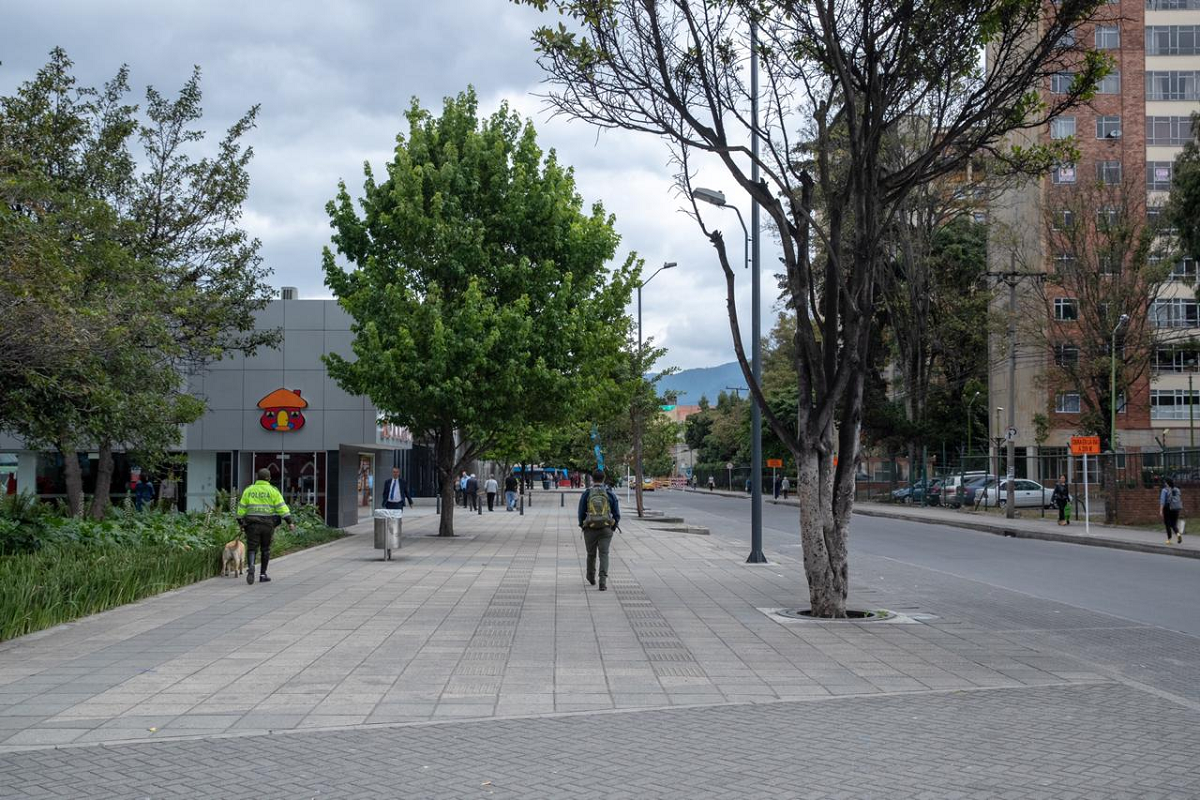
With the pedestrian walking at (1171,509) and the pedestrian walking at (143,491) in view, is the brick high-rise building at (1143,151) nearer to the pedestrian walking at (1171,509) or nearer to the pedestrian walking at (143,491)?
the pedestrian walking at (1171,509)

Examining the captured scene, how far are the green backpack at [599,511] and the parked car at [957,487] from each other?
3475cm

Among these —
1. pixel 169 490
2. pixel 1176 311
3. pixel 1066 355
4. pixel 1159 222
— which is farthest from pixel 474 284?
pixel 1176 311

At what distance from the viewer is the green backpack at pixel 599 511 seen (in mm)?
14773

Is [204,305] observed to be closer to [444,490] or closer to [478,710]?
[444,490]

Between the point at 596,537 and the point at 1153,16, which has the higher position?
the point at 1153,16

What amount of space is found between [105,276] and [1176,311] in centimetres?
5121

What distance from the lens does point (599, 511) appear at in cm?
1480

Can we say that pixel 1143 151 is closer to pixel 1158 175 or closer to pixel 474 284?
pixel 1158 175

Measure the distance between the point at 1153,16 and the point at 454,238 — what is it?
4589 centimetres

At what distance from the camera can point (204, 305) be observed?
916 inches

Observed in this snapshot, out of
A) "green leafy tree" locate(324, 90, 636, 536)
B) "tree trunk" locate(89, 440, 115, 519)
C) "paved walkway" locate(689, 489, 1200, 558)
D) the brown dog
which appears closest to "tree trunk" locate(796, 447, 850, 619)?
the brown dog

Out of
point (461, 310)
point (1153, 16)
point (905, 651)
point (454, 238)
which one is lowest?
point (905, 651)

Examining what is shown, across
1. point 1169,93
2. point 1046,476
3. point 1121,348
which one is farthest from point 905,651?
point 1169,93

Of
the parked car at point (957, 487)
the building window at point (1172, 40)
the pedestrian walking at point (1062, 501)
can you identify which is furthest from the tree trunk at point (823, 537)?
the building window at point (1172, 40)
